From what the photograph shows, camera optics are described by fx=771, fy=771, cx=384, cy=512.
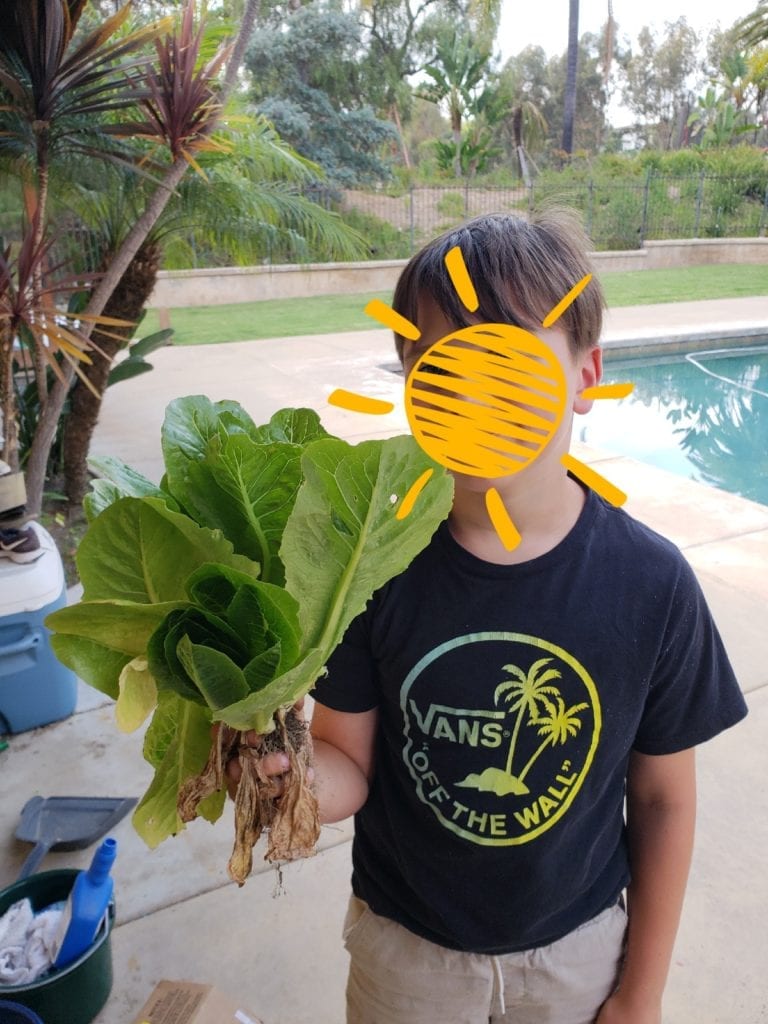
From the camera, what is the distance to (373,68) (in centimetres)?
2053

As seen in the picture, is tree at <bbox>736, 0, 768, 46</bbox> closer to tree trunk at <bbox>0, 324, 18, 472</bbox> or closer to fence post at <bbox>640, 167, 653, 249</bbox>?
fence post at <bbox>640, 167, 653, 249</bbox>

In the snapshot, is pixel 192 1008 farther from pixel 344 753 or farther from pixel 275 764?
pixel 275 764

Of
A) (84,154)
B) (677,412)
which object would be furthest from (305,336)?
(84,154)

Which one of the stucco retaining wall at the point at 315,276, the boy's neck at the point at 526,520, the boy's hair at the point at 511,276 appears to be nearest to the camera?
the boy's hair at the point at 511,276

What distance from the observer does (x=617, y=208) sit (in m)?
18.1

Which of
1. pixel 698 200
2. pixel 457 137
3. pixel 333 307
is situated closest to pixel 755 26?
pixel 698 200

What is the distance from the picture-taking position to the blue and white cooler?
95.4 inches

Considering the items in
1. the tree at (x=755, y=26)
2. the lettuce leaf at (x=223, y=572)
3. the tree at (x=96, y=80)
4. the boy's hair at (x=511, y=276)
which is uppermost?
the tree at (x=755, y=26)

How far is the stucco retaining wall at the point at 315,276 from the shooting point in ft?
46.8

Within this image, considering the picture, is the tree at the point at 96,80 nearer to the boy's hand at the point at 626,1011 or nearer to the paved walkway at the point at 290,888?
the paved walkway at the point at 290,888

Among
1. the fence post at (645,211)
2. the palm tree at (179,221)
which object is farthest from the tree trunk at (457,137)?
the palm tree at (179,221)

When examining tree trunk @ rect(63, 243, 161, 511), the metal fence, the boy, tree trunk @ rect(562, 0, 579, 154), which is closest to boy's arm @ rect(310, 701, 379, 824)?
the boy

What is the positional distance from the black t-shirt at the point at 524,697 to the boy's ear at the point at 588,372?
0.64 feet

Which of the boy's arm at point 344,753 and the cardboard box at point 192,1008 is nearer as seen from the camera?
the boy's arm at point 344,753
